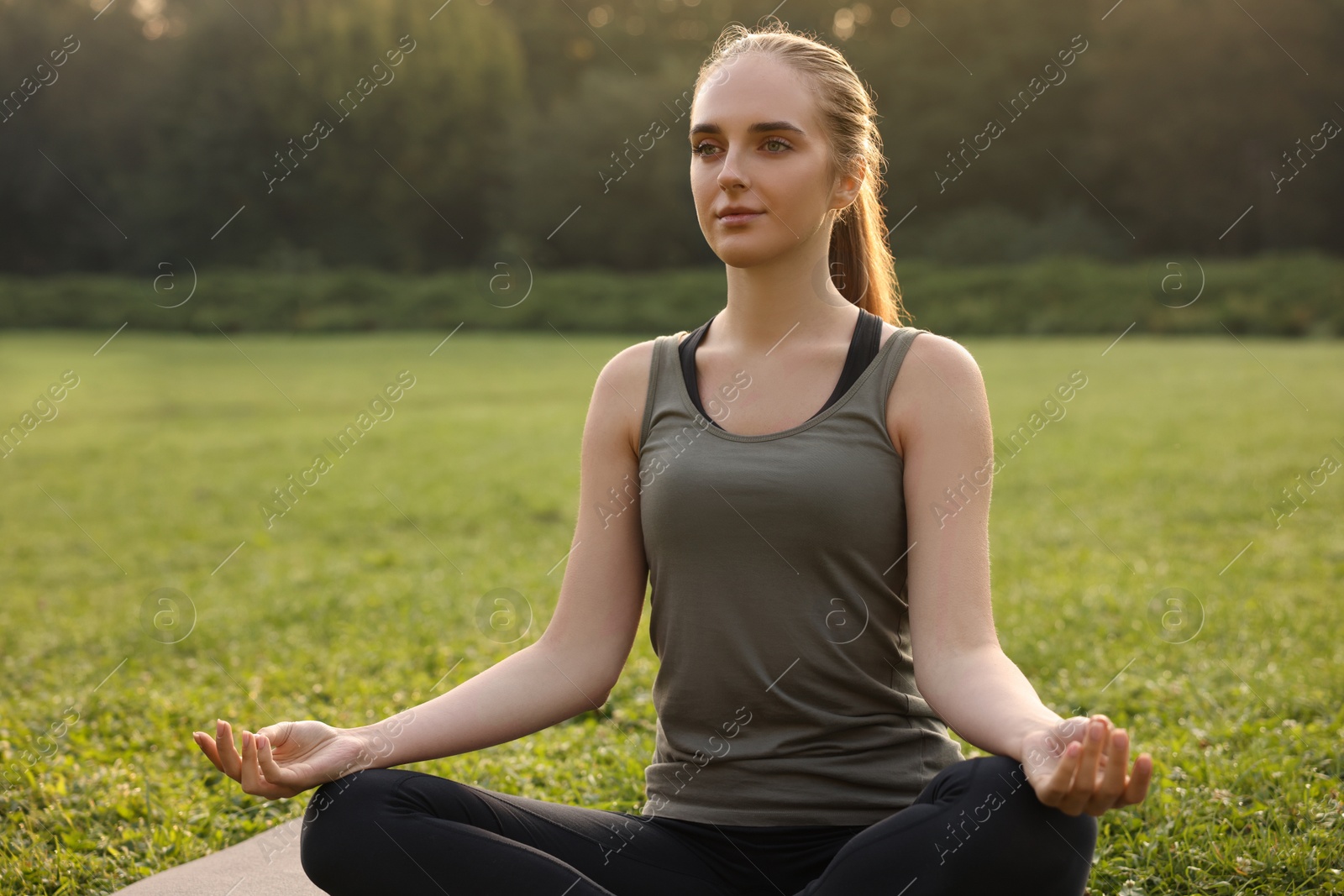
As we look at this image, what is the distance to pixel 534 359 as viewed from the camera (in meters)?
20.9

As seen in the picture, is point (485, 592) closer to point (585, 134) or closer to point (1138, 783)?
point (1138, 783)

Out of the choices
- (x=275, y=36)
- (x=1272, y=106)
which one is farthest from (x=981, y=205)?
(x=275, y=36)

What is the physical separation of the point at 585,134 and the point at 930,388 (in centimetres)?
3036

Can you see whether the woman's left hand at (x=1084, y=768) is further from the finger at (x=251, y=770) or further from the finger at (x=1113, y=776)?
the finger at (x=251, y=770)

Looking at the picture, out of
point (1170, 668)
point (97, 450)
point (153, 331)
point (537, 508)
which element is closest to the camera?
point (1170, 668)

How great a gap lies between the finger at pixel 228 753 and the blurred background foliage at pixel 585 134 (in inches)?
1122

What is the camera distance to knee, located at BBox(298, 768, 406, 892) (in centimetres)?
179

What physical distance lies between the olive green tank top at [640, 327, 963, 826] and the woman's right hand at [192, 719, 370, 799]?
0.56 m

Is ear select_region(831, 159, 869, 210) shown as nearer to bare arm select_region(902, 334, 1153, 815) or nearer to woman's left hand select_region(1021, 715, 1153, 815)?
bare arm select_region(902, 334, 1153, 815)

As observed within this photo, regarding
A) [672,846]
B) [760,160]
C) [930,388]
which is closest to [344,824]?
[672,846]

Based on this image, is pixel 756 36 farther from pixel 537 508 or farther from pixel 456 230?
pixel 456 230

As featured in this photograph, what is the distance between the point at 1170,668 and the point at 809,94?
3.32 meters

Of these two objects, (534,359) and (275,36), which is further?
(275,36)

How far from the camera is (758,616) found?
6.52 feet
